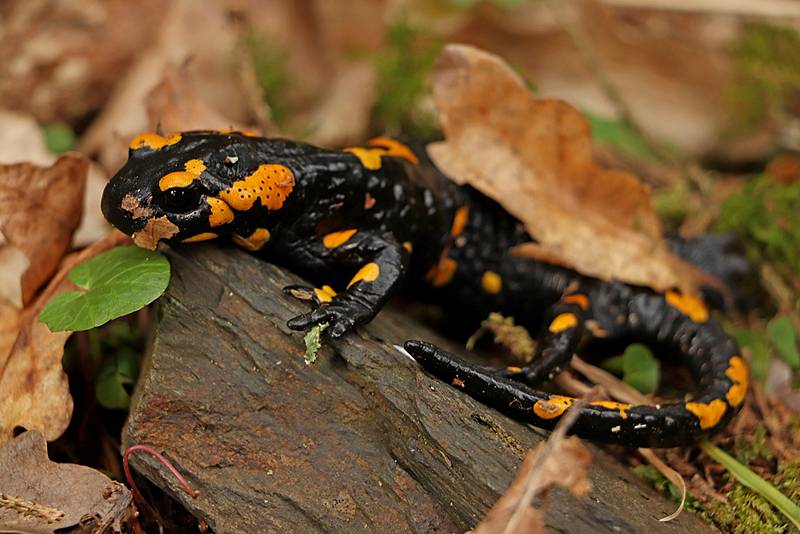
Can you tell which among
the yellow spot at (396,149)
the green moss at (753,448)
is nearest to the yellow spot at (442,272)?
the yellow spot at (396,149)

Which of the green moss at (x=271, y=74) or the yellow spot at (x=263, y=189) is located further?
the green moss at (x=271, y=74)

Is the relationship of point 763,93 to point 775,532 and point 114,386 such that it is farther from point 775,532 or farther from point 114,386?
point 114,386

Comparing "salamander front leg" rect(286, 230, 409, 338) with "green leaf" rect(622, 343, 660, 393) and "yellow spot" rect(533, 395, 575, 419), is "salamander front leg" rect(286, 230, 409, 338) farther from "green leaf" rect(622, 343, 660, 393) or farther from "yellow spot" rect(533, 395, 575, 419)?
"green leaf" rect(622, 343, 660, 393)

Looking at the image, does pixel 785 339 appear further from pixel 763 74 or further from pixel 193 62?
pixel 193 62

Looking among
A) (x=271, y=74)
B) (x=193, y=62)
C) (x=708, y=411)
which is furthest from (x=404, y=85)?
(x=708, y=411)

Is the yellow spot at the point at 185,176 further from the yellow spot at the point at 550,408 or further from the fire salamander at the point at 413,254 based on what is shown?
the yellow spot at the point at 550,408
